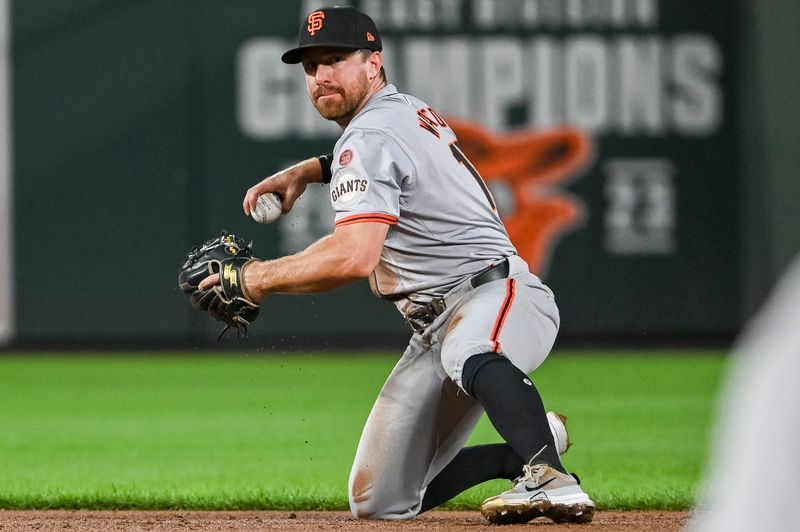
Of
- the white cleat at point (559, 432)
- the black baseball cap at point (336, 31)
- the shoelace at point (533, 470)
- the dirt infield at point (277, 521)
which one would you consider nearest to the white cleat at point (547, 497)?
the shoelace at point (533, 470)

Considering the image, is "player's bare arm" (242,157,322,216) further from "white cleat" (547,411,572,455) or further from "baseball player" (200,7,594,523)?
"white cleat" (547,411,572,455)

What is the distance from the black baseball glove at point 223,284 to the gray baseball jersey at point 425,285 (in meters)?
0.31

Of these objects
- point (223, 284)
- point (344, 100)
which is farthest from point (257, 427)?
point (223, 284)

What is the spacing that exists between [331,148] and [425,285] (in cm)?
711

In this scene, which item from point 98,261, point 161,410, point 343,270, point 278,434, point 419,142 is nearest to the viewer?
point 343,270

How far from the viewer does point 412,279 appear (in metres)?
3.67

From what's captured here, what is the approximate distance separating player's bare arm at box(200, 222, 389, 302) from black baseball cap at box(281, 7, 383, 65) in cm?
56

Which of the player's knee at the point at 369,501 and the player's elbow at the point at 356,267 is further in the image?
the player's knee at the point at 369,501

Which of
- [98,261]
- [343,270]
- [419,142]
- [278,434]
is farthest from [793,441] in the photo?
[98,261]

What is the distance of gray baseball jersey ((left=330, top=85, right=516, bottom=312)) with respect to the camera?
346 cm

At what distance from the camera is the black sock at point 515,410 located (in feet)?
10.6

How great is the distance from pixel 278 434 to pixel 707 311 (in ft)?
17.2

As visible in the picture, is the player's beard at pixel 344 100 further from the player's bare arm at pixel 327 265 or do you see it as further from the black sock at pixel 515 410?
the black sock at pixel 515 410

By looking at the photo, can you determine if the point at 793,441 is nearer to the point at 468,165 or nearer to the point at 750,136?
the point at 468,165
